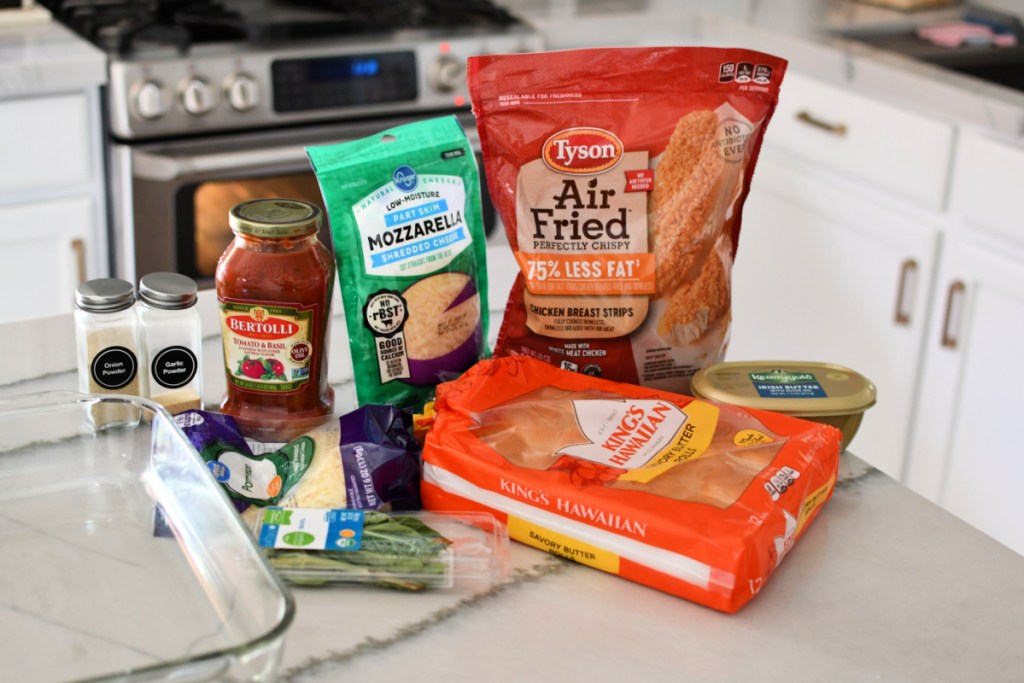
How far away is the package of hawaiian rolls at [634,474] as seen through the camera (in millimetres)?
782

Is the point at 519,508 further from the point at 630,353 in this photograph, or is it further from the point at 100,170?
the point at 100,170

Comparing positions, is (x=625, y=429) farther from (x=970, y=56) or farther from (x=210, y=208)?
(x=970, y=56)

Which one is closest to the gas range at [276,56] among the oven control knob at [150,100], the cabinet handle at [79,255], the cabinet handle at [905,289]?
the oven control knob at [150,100]

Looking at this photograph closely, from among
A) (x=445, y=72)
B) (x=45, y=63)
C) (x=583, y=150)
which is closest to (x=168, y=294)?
(x=583, y=150)

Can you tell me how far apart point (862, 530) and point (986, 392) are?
3.87 feet

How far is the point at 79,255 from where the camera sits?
6.84 feet

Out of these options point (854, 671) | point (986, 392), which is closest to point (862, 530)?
point (854, 671)

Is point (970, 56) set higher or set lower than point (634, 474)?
higher

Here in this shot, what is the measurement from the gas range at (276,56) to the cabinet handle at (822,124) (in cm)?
55

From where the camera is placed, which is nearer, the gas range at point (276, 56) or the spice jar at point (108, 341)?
the spice jar at point (108, 341)

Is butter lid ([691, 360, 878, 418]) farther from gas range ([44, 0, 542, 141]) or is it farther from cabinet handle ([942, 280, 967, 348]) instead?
gas range ([44, 0, 542, 141])

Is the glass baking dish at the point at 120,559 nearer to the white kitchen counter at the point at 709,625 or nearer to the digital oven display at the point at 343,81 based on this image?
the white kitchen counter at the point at 709,625

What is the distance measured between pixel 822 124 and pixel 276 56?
3.30 ft

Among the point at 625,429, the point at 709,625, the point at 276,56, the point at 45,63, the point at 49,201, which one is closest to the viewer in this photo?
the point at 709,625
